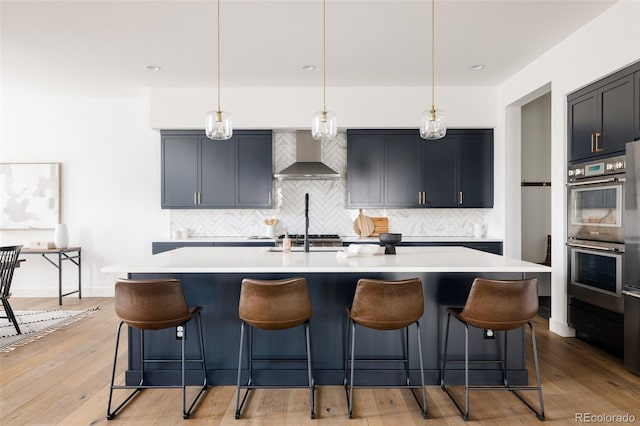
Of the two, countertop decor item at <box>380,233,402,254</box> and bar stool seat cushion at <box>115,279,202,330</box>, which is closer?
bar stool seat cushion at <box>115,279,202,330</box>

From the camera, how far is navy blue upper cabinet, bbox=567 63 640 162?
3.05m

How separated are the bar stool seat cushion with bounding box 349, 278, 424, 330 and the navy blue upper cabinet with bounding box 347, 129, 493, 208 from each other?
3083mm

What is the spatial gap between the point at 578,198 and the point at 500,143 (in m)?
1.74

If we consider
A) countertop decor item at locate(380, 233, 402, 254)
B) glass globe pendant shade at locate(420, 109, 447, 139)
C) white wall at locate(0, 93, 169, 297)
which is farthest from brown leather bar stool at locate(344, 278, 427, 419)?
white wall at locate(0, 93, 169, 297)

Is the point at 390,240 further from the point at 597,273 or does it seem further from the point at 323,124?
the point at 597,273

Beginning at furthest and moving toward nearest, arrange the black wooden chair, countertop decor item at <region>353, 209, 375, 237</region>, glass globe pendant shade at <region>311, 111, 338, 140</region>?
countertop decor item at <region>353, 209, 375, 237</region>
the black wooden chair
glass globe pendant shade at <region>311, 111, 338, 140</region>

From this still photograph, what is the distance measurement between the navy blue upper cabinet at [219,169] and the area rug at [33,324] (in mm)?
1870

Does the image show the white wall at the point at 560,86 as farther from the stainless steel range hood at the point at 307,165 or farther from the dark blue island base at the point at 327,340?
the stainless steel range hood at the point at 307,165

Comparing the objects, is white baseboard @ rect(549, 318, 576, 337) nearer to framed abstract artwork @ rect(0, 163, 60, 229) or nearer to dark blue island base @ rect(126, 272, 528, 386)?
dark blue island base @ rect(126, 272, 528, 386)

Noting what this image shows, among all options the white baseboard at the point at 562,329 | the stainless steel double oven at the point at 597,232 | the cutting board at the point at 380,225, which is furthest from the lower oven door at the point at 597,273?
the cutting board at the point at 380,225

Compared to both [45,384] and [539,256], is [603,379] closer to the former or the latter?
[539,256]

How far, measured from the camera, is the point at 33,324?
173 inches

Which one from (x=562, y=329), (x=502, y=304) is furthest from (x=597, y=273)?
(x=502, y=304)

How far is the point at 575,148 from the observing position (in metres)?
3.70
